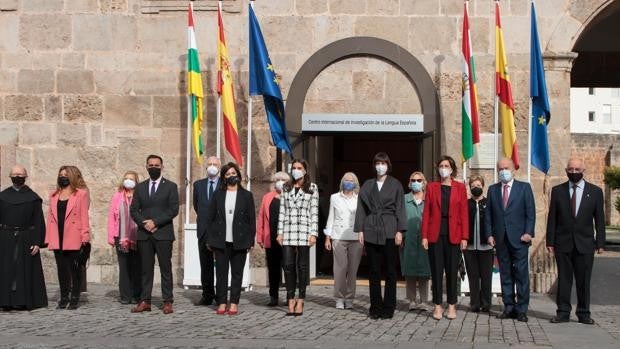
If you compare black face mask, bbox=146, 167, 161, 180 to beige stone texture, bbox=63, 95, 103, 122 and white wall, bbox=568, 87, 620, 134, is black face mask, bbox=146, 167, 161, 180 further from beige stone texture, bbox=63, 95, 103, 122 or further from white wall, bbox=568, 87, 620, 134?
white wall, bbox=568, 87, 620, 134

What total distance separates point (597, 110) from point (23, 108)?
7652 cm

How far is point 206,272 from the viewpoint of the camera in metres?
13.3

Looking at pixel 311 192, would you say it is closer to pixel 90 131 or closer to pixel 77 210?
pixel 77 210

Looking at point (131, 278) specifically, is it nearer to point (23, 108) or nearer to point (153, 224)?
point (153, 224)

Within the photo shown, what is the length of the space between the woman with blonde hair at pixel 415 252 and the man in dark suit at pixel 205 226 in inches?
91.4

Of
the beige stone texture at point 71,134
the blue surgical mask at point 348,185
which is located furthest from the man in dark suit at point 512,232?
the beige stone texture at point 71,134

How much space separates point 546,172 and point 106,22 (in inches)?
260

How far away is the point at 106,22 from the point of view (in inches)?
625

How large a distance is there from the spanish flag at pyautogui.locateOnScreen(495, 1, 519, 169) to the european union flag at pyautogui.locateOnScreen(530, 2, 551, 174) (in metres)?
0.28

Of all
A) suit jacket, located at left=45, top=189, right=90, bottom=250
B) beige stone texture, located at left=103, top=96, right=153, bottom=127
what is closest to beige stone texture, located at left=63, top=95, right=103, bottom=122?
beige stone texture, located at left=103, top=96, right=153, bottom=127

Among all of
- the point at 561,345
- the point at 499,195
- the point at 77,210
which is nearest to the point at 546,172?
Result: the point at 499,195

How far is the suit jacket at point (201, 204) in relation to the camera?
13.2m

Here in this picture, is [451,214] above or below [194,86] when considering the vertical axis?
below

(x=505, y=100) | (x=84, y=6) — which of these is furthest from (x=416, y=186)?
(x=84, y=6)
